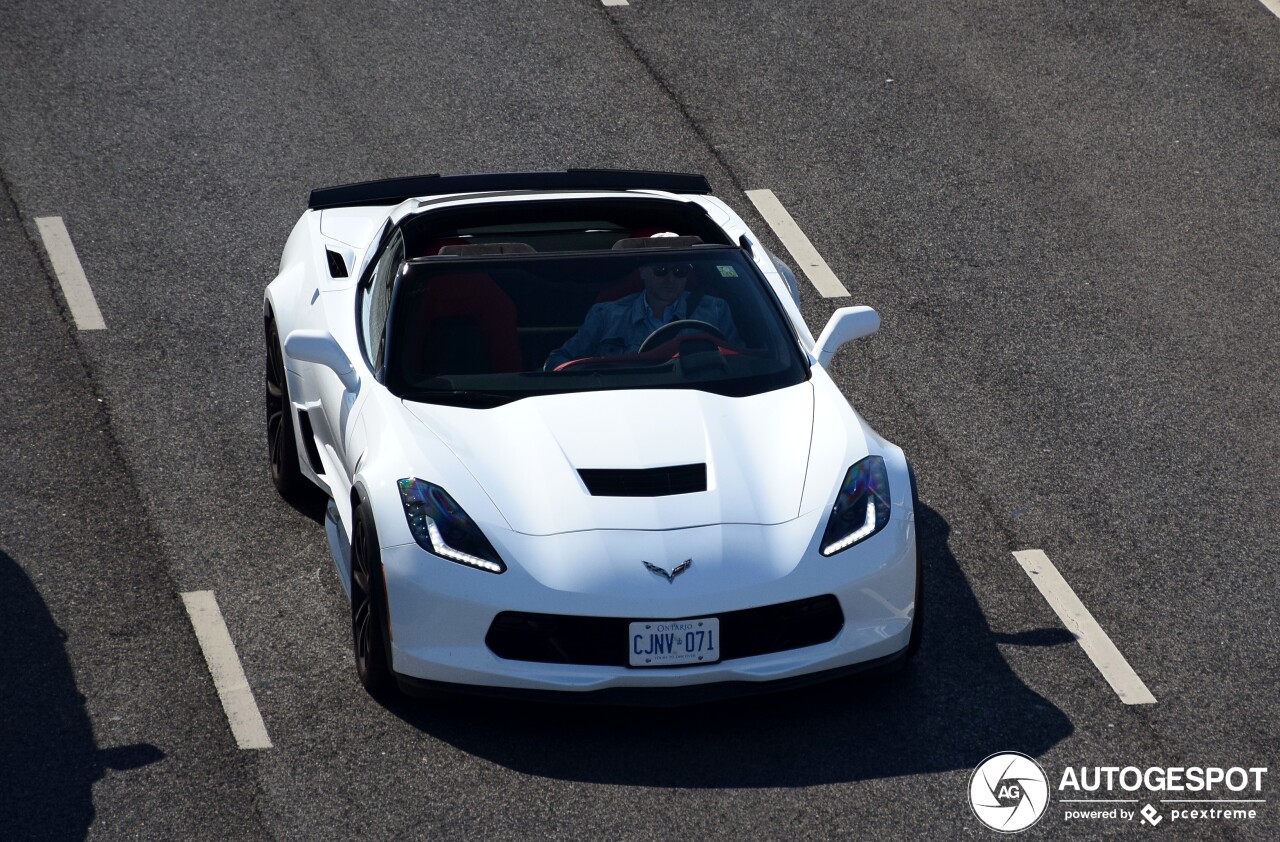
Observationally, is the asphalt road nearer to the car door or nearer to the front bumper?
the front bumper

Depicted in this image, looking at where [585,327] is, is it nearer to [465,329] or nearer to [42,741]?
[465,329]

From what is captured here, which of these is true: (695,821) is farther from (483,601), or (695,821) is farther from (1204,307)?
(1204,307)

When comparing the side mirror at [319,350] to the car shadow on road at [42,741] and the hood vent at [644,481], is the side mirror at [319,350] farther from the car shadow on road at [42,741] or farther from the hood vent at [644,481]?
the car shadow on road at [42,741]

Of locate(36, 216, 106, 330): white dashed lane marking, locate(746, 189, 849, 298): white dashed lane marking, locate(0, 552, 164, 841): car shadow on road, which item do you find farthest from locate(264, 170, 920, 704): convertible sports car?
locate(746, 189, 849, 298): white dashed lane marking

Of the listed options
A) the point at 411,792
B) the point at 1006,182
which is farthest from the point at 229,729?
the point at 1006,182

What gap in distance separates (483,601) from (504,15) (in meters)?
9.13

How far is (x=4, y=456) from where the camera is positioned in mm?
8219

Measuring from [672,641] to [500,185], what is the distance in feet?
10.7

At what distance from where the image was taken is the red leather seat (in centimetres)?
681

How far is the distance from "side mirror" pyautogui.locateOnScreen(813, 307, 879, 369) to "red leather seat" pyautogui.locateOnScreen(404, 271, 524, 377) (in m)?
1.28

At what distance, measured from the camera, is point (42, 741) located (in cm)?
604

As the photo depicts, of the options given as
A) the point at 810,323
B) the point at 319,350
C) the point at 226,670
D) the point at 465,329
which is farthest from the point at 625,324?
the point at 810,323

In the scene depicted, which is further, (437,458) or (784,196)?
(784,196)

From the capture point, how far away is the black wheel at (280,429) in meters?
7.82
